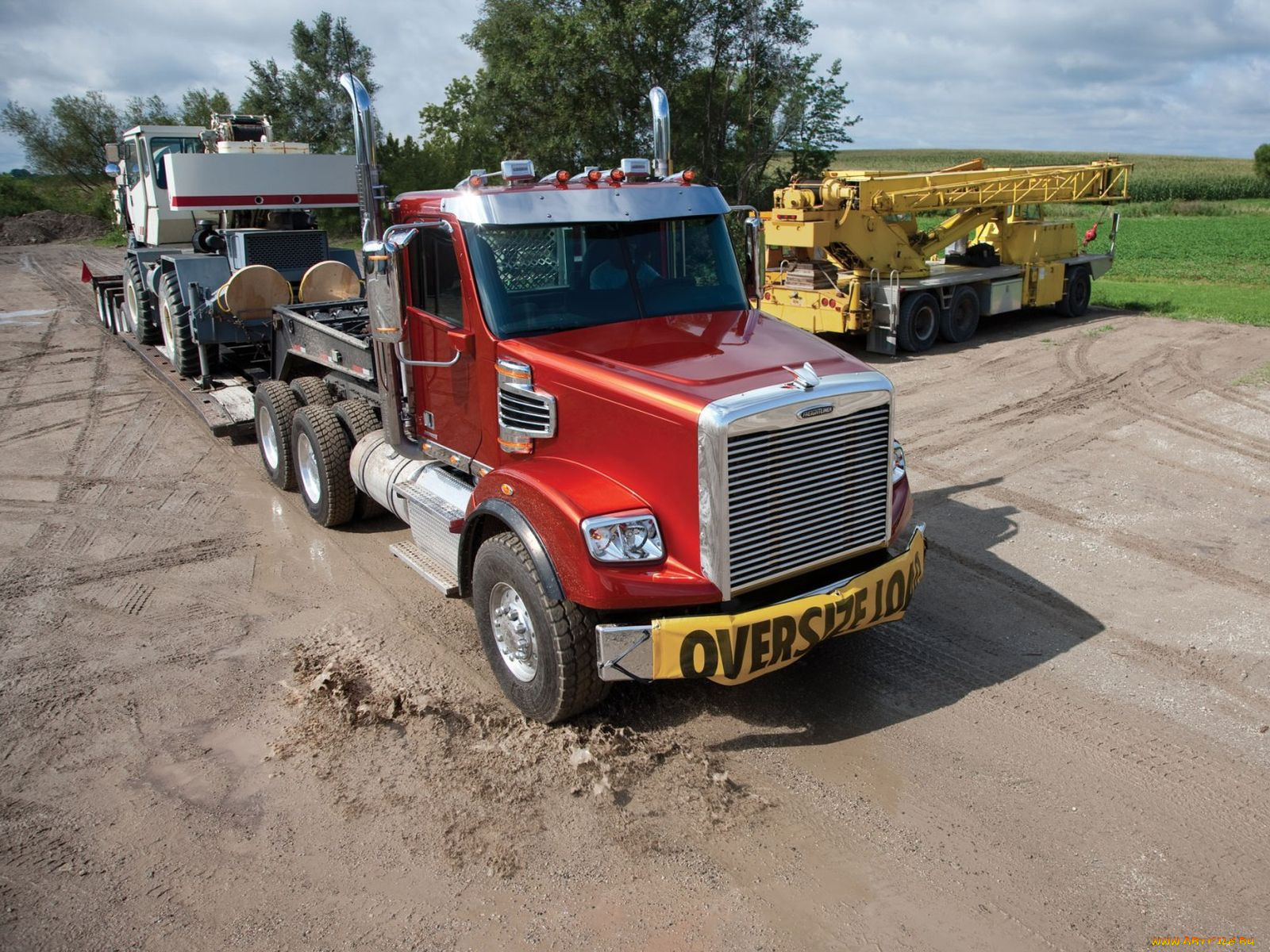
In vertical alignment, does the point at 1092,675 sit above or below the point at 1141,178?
below

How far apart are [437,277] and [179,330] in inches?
313

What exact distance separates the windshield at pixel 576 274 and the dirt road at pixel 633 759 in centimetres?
208

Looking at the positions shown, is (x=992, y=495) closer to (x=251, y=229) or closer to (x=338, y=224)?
(x=251, y=229)

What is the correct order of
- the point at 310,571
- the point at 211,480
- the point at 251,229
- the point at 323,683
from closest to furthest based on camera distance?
the point at 323,683 < the point at 310,571 < the point at 211,480 < the point at 251,229

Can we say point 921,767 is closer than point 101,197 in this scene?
Yes

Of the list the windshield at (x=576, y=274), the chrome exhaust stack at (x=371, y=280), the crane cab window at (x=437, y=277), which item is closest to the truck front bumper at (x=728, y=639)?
the windshield at (x=576, y=274)

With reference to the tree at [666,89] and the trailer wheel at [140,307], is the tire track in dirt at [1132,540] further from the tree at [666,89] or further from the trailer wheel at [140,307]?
the tree at [666,89]

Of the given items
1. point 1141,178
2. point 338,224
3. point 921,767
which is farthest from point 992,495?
point 1141,178

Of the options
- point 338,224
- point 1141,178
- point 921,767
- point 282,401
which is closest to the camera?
point 921,767

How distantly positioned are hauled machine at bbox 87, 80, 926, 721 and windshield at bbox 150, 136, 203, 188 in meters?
9.16

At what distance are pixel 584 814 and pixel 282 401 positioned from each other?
18.0 feet

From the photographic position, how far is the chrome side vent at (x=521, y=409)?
17.1 ft

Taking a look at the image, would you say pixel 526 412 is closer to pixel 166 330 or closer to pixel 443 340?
pixel 443 340

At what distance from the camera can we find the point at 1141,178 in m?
65.8
